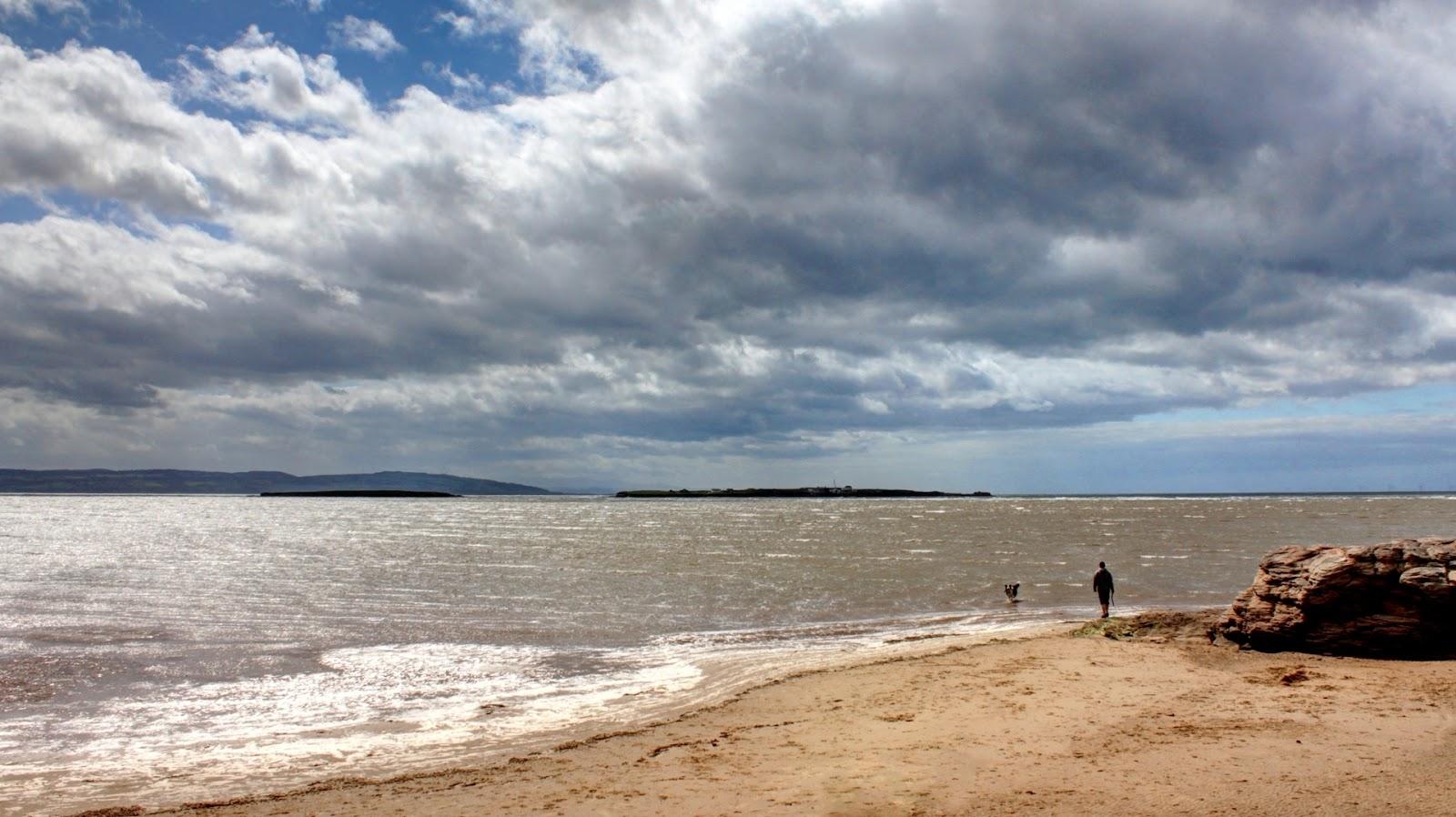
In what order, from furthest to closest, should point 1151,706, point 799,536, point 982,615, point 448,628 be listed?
point 799,536, point 982,615, point 448,628, point 1151,706

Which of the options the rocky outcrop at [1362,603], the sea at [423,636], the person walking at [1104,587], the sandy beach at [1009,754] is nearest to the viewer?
the sandy beach at [1009,754]

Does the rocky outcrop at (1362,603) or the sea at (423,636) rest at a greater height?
the rocky outcrop at (1362,603)

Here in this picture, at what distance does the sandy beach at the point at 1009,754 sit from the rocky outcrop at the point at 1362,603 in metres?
0.81

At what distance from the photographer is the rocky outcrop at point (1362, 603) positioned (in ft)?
50.6

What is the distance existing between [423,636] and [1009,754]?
1580 cm

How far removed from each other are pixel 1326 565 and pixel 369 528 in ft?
252

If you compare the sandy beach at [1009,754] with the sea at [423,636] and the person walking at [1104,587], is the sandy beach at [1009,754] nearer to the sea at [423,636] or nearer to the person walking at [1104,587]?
the sea at [423,636]

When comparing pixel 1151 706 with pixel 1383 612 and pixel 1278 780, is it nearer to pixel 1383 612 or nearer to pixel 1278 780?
pixel 1278 780

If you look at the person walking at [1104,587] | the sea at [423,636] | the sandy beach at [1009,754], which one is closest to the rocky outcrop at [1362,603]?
the sandy beach at [1009,754]

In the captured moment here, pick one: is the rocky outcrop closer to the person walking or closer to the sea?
the sea

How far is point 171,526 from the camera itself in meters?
81.2

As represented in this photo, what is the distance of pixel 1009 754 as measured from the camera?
10219 mm

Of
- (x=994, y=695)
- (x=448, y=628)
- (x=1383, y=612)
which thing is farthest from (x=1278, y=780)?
(x=448, y=628)

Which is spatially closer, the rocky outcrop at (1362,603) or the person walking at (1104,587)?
the rocky outcrop at (1362,603)
